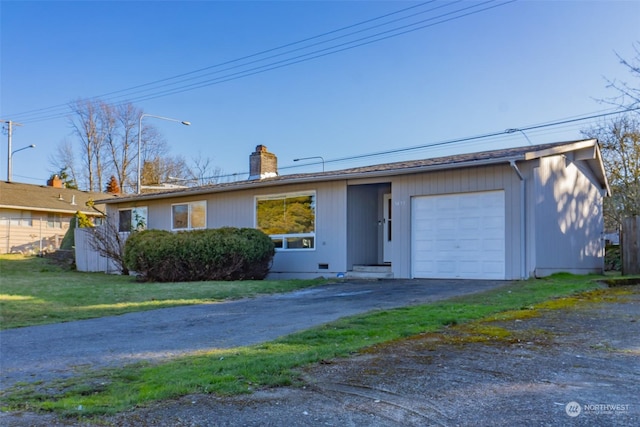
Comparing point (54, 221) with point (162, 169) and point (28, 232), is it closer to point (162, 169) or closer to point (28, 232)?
Result: point (28, 232)

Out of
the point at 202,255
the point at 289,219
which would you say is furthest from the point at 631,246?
the point at 202,255

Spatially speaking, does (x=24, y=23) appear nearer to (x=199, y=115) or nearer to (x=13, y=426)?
(x=199, y=115)

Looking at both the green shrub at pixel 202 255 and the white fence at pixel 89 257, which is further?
the white fence at pixel 89 257

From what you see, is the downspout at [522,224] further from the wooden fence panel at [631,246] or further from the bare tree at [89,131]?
the bare tree at [89,131]

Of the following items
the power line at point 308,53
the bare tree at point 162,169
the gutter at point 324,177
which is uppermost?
the power line at point 308,53

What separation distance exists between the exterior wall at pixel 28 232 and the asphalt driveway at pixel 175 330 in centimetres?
2512

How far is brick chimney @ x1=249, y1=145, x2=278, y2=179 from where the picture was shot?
18.8 m

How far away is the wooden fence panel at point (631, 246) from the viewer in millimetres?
14734

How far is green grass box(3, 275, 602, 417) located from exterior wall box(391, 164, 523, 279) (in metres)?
5.20

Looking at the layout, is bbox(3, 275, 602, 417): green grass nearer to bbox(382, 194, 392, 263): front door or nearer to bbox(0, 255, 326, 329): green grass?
bbox(0, 255, 326, 329): green grass

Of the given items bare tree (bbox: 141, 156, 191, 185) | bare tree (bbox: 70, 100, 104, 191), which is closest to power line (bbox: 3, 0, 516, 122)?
bare tree (bbox: 141, 156, 191, 185)

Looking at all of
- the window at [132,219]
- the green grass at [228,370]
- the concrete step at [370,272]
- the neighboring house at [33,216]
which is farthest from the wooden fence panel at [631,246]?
the neighboring house at [33,216]

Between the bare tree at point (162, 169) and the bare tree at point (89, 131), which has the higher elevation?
the bare tree at point (89, 131)

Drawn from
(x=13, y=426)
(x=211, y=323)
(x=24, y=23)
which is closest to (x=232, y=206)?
(x=24, y=23)
